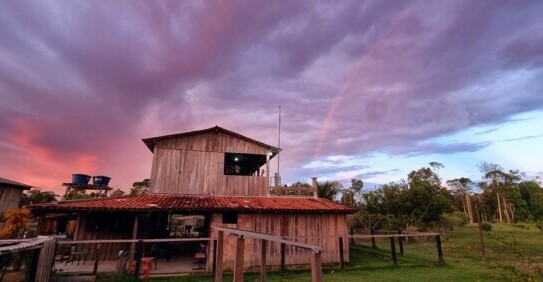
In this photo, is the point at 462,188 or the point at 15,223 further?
the point at 462,188

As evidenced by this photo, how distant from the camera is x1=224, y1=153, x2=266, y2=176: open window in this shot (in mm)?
19922

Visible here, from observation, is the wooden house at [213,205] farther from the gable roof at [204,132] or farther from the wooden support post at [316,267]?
the wooden support post at [316,267]

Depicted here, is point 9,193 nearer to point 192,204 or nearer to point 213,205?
point 192,204

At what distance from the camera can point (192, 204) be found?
46.8 feet

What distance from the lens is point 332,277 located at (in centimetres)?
1259

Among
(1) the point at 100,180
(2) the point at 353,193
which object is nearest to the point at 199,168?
(1) the point at 100,180

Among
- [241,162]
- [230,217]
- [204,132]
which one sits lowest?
[230,217]

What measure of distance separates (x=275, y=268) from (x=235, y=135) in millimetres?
8164

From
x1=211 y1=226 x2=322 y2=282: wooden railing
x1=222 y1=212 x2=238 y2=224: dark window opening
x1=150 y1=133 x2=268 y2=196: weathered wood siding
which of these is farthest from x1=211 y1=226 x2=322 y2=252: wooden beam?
x1=150 y1=133 x2=268 y2=196: weathered wood siding

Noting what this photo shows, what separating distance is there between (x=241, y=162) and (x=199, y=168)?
525 centimetres

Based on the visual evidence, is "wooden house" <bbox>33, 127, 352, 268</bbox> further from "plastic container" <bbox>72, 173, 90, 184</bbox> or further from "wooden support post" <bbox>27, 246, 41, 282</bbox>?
"plastic container" <bbox>72, 173, 90, 184</bbox>

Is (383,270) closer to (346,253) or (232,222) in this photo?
(346,253)

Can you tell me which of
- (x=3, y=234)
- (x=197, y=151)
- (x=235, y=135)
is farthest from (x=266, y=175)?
(x=3, y=234)

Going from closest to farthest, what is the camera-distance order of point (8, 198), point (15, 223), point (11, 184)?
point (15, 223)
point (11, 184)
point (8, 198)
